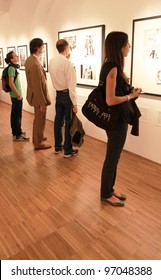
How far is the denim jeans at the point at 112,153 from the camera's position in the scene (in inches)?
82.4

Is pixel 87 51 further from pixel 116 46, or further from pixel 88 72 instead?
pixel 116 46

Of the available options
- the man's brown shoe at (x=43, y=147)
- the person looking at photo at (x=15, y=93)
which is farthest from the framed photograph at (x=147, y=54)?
the person looking at photo at (x=15, y=93)

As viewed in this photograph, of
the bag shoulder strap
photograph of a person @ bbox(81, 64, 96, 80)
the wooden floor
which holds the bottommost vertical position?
the wooden floor

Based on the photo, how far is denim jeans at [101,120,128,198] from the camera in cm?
209

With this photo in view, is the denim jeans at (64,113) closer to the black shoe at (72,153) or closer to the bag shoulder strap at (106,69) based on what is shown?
the black shoe at (72,153)

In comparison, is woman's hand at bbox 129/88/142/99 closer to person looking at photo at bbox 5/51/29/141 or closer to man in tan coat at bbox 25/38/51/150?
man in tan coat at bbox 25/38/51/150

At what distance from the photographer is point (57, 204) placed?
8.11ft

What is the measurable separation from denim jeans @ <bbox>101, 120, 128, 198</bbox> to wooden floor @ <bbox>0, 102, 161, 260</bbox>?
0.72ft

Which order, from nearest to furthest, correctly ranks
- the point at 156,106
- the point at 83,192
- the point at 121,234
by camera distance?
the point at 121,234 → the point at 83,192 → the point at 156,106

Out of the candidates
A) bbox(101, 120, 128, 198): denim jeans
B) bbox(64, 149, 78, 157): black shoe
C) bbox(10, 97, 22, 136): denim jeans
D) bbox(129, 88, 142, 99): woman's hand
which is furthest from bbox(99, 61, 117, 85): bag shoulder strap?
bbox(10, 97, 22, 136): denim jeans

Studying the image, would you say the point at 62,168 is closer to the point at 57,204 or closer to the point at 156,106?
the point at 57,204

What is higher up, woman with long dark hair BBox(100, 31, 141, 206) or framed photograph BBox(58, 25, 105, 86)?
framed photograph BBox(58, 25, 105, 86)

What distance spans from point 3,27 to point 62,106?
17.2 ft
